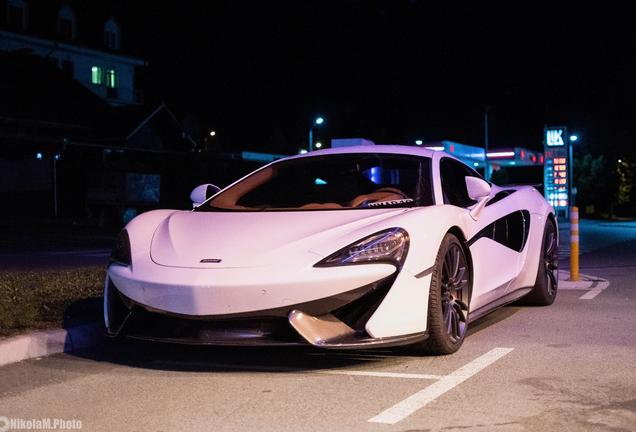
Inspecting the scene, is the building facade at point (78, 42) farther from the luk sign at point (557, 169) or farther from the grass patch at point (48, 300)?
the grass patch at point (48, 300)

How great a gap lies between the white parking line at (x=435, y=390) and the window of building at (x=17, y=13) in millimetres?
36565

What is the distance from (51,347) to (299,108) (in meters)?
76.1

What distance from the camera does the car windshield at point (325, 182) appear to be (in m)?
5.89

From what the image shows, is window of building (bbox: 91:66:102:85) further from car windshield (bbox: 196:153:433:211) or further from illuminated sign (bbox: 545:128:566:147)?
car windshield (bbox: 196:153:433:211)

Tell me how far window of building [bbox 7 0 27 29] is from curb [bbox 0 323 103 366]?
114 ft

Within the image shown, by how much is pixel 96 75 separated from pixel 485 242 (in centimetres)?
3865

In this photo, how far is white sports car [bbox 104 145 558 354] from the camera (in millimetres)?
4398

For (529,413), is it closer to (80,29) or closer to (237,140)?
(80,29)

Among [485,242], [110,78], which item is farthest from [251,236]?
[110,78]

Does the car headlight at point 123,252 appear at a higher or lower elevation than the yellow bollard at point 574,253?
higher

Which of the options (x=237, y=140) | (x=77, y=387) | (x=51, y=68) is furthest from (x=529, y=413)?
(x=237, y=140)

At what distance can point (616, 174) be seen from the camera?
56.4m

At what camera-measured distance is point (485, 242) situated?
5867mm

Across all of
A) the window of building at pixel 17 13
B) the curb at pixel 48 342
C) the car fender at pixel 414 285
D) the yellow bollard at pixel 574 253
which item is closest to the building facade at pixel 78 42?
the window of building at pixel 17 13
